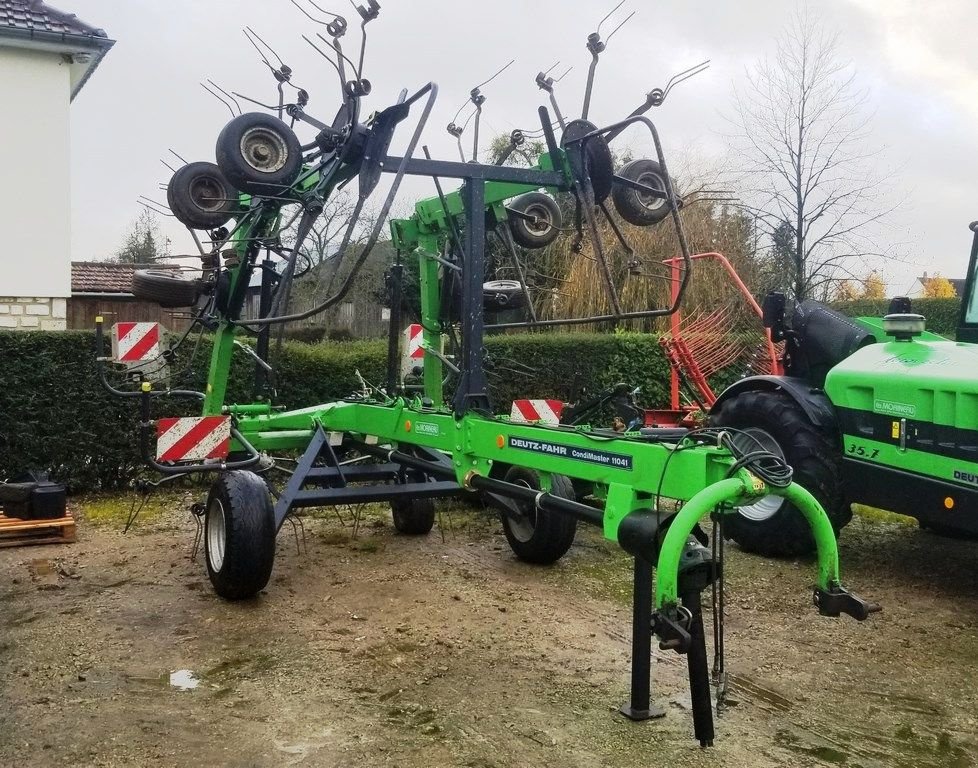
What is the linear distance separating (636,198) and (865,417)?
1953 millimetres

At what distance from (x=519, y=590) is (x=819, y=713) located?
2102 mm

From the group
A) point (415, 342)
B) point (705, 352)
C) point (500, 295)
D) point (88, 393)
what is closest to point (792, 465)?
point (500, 295)

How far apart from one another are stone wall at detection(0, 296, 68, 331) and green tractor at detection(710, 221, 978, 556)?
8.97m

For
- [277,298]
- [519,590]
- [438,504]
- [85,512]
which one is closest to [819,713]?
[519,590]

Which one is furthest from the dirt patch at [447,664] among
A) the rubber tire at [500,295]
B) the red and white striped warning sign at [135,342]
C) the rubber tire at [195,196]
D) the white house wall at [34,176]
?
the white house wall at [34,176]

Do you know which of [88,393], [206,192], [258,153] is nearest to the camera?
[258,153]

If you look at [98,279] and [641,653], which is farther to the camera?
[98,279]

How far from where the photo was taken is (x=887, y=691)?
13.2 ft

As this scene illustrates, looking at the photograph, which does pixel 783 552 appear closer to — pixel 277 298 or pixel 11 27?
pixel 277 298

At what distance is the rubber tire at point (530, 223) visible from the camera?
19.7 feet

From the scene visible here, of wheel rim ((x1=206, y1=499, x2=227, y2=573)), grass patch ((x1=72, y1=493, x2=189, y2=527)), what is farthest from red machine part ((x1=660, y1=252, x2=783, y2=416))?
grass patch ((x1=72, y1=493, x2=189, y2=527))

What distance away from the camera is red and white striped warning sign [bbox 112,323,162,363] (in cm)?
584

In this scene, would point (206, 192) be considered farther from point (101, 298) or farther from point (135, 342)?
point (101, 298)

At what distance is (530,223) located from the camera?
6.09 metres
